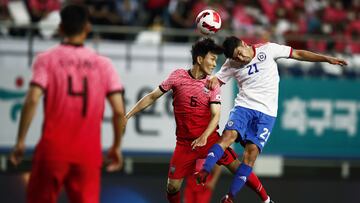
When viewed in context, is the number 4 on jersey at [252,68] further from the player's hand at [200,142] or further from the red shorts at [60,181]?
the red shorts at [60,181]

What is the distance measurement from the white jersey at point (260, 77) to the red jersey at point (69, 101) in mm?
3993

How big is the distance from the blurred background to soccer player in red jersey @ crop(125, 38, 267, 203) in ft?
19.4

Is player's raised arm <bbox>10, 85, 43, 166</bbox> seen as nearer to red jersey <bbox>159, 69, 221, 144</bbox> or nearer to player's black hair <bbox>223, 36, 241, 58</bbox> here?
red jersey <bbox>159, 69, 221, 144</bbox>

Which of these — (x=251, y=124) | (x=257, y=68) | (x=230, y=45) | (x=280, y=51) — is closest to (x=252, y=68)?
(x=257, y=68)

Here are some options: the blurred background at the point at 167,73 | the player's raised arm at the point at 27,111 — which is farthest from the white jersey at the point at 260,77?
→ the blurred background at the point at 167,73

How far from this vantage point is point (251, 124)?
10.8 m

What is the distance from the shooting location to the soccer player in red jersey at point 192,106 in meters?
10.2

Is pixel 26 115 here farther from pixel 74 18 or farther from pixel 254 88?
pixel 254 88

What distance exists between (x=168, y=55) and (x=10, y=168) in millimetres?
3922

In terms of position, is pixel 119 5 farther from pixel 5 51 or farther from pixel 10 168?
pixel 10 168

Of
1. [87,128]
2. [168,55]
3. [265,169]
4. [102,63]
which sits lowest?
[265,169]

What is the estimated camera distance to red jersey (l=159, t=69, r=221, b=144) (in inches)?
402

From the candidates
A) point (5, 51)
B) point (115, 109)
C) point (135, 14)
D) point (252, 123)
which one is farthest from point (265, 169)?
point (115, 109)

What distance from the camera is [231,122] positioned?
1055 centimetres
